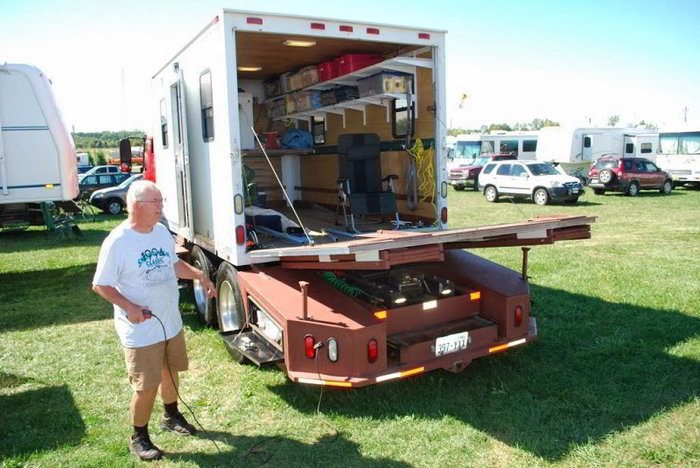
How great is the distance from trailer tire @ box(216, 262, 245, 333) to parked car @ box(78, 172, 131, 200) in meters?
17.4

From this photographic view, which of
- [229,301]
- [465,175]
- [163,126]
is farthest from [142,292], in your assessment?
[465,175]

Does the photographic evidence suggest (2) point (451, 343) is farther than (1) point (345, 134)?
No

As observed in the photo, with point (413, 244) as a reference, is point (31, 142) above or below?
above

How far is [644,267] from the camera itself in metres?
8.74

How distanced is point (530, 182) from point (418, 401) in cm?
1678

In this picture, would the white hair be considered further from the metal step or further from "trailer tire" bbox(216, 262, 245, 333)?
"trailer tire" bbox(216, 262, 245, 333)

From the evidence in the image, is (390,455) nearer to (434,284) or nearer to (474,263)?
(434,284)

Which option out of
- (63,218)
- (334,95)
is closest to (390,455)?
(334,95)

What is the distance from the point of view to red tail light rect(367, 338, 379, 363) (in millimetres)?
4152

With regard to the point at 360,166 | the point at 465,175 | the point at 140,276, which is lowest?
the point at 465,175

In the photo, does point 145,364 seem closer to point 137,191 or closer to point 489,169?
point 137,191

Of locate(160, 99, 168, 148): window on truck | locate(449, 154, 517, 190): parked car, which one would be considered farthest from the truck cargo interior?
locate(449, 154, 517, 190): parked car

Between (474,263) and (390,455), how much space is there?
7.96ft

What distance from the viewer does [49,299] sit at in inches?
320
